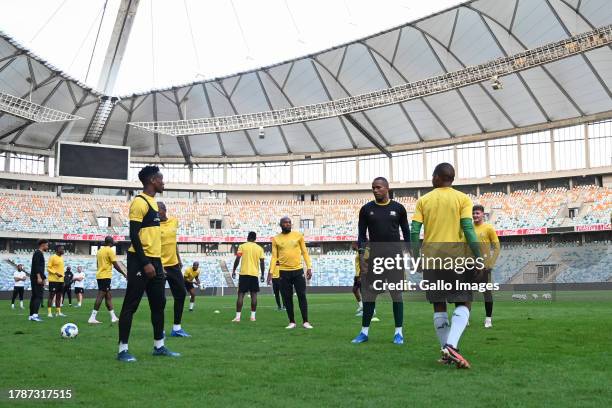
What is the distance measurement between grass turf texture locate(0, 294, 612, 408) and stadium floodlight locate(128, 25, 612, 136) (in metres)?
26.8

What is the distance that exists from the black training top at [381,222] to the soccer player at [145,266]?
303 centimetres

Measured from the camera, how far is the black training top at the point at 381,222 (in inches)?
362

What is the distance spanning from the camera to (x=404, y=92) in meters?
41.1

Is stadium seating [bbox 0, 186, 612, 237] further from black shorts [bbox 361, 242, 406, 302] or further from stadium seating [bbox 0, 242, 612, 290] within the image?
black shorts [bbox 361, 242, 406, 302]

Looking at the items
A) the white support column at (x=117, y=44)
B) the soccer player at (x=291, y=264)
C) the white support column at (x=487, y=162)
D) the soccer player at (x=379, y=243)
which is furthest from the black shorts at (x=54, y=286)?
the white support column at (x=487, y=162)

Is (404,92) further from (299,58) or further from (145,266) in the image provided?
(145,266)

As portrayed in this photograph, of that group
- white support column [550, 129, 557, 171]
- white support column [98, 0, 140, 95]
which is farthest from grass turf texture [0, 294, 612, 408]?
white support column [550, 129, 557, 171]

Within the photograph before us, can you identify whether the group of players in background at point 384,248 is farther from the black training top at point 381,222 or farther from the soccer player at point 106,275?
the soccer player at point 106,275

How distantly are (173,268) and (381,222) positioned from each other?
12.5ft

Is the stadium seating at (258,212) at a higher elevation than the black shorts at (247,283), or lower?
higher

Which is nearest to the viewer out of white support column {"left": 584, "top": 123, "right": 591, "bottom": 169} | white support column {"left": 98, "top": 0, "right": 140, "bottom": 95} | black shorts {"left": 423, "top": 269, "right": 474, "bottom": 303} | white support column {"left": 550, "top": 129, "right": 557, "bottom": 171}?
black shorts {"left": 423, "top": 269, "right": 474, "bottom": 303}

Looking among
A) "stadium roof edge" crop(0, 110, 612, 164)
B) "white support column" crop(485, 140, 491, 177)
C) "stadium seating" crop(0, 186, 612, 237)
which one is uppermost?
"stadium roof edge" crop(0, 110, 612, 164)

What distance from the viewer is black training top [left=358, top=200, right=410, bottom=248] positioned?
920 centimetres

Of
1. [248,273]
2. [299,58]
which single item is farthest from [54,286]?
[299,58]
